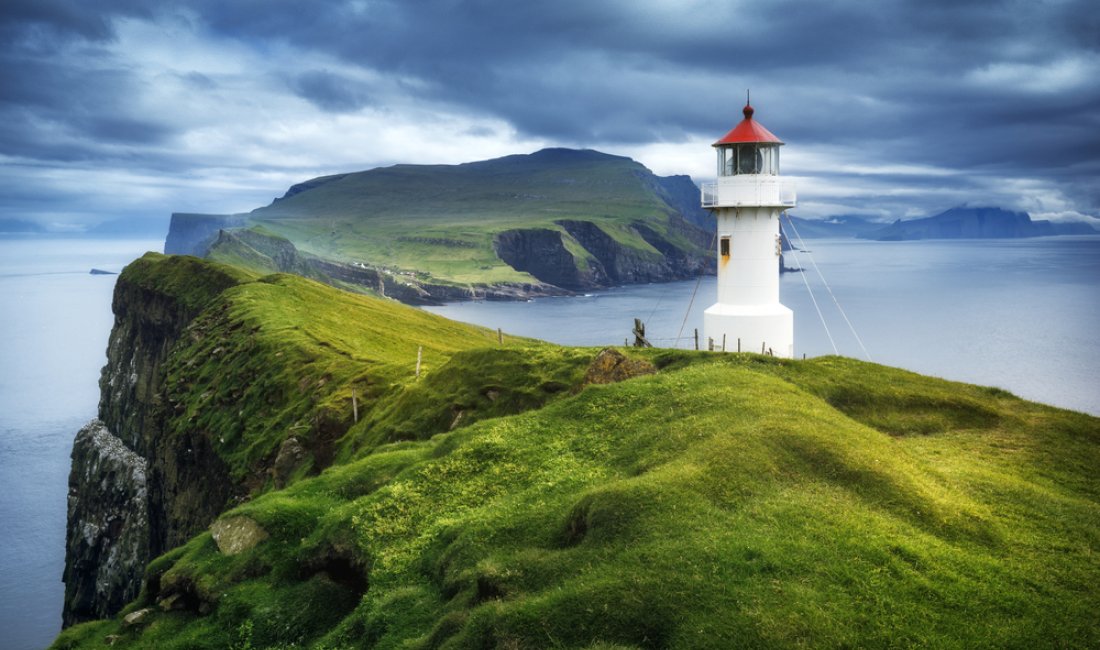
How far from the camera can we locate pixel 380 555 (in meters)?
18.9

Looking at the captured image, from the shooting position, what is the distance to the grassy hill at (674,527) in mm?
12609

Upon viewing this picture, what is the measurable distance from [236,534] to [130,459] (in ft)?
224

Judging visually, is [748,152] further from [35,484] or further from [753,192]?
[35,484]

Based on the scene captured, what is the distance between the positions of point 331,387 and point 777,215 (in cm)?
2620

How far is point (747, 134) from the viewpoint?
35.9m

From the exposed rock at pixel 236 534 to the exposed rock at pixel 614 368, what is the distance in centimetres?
1238

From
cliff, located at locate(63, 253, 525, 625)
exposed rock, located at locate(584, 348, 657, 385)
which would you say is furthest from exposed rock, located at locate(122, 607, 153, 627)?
exposed rock, located at locate(584, 348, 657, 385)

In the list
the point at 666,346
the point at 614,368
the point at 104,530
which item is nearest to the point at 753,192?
the point at 614,368

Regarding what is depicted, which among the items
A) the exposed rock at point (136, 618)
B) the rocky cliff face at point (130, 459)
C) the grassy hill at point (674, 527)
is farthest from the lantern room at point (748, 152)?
the rocky cliff face at point (130, 459)

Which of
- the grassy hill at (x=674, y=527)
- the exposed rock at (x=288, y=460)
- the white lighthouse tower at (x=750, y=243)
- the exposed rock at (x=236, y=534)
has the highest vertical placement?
the white lighthouse tower at (x=750, y=243)

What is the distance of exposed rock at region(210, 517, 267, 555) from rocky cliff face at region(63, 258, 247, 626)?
22731 millimetres

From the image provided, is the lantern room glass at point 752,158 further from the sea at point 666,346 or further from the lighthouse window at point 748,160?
the sea at point 666,346

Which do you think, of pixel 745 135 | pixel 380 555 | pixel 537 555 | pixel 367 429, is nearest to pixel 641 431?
pixel 537 555

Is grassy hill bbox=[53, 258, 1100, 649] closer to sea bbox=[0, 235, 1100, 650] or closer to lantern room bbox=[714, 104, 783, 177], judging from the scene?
lantern room bbox=[714, 104, 783, 177]
